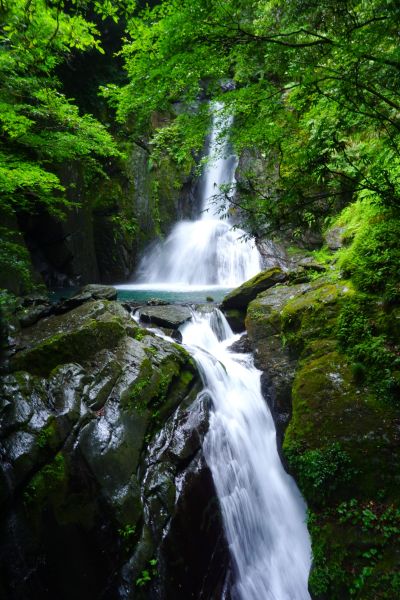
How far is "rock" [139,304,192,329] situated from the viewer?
877cm

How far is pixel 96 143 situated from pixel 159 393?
300 inches

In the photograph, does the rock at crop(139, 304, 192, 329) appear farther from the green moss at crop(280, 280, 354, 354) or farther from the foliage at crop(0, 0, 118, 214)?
the foliage at crop(0, 0, 118, 214)

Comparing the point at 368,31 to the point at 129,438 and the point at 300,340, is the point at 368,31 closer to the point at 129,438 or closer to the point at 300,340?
the point at 300,340

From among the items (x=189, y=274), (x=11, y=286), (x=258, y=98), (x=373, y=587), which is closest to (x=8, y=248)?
(x=11, y=286)

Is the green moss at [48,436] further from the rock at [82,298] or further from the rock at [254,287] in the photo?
the rock at [254,287]

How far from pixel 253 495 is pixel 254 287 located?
18.4 feet

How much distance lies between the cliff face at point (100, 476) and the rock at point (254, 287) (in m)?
4.67

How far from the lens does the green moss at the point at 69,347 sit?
15.3ft

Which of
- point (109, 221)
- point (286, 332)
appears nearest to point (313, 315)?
point (286, 332)

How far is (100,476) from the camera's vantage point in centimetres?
387

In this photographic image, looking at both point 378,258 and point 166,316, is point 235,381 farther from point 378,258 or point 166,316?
point 378,258

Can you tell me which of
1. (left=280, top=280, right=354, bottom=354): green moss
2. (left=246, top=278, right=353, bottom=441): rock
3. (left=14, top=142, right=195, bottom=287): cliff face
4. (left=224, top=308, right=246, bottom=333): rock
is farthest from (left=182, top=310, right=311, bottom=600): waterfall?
(left=14, top=142, right=195, bottom=287): cliff face

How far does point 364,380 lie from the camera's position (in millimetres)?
4508

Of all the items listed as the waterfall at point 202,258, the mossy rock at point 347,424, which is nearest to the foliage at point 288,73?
the mossy rock at point 347,424
